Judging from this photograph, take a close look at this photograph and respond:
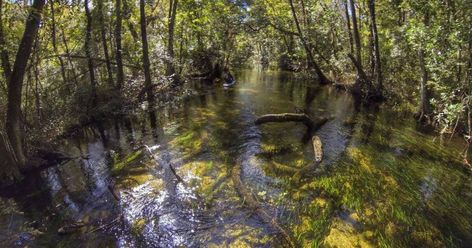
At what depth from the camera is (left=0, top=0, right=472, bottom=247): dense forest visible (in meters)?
6.28

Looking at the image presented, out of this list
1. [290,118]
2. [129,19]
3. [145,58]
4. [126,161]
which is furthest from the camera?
[129,19]

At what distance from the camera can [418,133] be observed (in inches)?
479

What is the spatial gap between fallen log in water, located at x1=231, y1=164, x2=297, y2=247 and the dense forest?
36mm

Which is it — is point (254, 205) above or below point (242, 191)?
below

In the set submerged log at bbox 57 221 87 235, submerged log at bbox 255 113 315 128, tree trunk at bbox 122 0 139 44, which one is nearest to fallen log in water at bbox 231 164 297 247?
submerged log at bbox 57 221 87 235

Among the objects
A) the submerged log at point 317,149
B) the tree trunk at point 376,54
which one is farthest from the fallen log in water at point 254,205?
the tree trunk at point 376,54

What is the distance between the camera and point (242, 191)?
744cm

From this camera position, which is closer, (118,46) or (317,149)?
(317,149)

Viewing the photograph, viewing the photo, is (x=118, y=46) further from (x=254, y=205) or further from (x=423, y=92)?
(x=423, y=92)

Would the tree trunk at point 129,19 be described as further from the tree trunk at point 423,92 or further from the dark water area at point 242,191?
the tree trunk at point 423,92

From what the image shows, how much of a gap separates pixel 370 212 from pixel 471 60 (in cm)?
628

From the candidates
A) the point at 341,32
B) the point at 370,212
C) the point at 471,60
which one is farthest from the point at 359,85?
the point at 370,212

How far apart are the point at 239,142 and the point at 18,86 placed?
621cm

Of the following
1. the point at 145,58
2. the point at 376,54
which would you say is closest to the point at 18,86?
the point at 145,58
